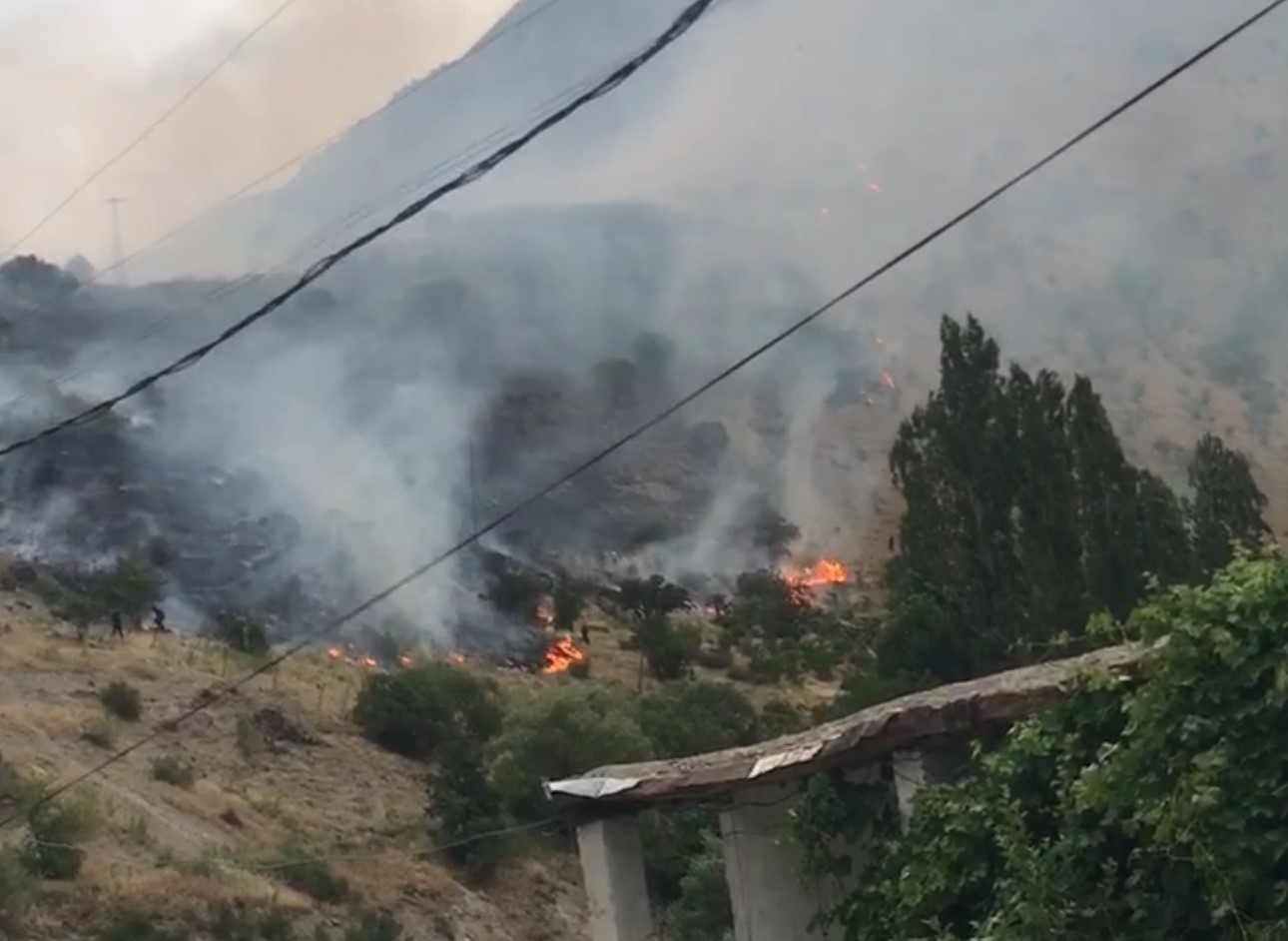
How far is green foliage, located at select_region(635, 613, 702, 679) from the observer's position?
54.3 metres

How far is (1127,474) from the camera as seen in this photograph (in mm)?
40812

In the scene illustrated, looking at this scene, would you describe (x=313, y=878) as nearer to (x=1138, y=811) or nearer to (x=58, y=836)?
(x=58, y=836)

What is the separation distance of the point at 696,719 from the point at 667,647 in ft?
47.8

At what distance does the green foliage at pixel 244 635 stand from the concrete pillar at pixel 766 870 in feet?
141

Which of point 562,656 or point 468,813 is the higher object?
point 562,656

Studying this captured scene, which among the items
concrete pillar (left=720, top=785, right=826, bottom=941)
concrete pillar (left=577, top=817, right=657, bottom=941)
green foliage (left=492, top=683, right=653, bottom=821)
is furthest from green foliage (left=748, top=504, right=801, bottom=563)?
concrete pillar (left=720, top=785, right=826, bottom=941)

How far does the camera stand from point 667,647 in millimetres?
55000

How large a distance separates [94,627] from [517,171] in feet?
342

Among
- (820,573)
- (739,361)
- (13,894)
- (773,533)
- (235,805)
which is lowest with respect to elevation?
(13,894)

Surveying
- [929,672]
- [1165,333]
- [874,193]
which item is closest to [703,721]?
[929,672]

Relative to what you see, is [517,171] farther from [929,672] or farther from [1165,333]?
[929,672]

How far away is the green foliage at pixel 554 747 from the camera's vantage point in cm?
3456

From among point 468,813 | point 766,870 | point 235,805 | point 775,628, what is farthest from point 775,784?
point 775,628

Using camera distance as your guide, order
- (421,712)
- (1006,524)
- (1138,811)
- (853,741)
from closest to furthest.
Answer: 1. (1138,811)
2. (853,741)
3. (1006,524)
4. (421,712)
